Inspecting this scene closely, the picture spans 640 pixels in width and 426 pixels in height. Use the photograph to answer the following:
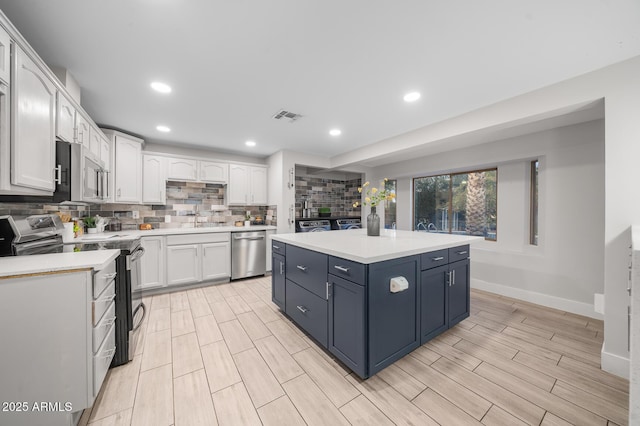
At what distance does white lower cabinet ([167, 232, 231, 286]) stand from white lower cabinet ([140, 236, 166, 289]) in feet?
0.24

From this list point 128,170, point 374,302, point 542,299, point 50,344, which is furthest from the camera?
point 128,170

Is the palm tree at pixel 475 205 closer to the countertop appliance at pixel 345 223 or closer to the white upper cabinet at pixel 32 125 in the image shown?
the countertop appliance at pixel 345 223

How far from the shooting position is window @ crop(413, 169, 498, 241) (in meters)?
3.66

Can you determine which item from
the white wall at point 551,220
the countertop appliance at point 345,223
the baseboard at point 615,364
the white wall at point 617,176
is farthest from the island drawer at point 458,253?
the countertop appliance at point 345,223

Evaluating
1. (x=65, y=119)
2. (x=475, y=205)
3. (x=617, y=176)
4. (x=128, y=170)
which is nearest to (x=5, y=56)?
(x=65, y=119)

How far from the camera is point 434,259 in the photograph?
6.59 ft

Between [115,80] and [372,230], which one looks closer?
[115,80]

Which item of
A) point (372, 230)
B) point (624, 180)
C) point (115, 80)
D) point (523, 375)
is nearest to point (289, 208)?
point (372, 230)

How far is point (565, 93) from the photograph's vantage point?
2.01 meters

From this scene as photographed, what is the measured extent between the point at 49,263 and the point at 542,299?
4.69 meters

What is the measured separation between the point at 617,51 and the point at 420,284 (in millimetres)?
2182

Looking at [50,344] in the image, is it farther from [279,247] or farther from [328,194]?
[328,194]

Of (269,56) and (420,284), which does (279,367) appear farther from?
(269,56)

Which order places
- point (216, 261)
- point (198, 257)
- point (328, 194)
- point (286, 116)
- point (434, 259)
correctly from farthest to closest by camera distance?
point (328, 194) < point (216, 261) < point (198, 257) < point (286, 116) < point (434, 259)
